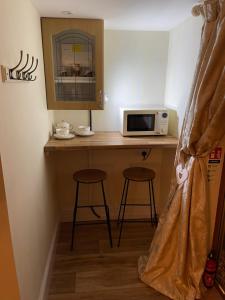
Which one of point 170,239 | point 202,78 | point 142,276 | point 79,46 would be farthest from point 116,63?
point 142,276

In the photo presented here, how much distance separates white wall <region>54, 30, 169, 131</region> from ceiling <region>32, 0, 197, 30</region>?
0.75 feet

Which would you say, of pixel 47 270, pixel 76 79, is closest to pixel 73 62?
pixel 76 79

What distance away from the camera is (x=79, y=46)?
A: 2074 millimetres

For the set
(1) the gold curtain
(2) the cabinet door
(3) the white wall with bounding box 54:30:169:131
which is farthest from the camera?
(3) the white wall with bounding box 54:30:169:131

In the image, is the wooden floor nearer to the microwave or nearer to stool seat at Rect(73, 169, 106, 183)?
stool seat at Rect(73, 169, 106, 183)

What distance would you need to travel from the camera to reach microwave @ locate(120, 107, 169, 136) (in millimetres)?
2232

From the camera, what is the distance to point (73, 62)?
213 cm

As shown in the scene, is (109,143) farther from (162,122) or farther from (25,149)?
(25,149)

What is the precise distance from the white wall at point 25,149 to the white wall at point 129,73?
703mm

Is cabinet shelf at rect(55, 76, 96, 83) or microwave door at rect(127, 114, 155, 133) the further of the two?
microwave door at rect(127, 114, 155, 133)

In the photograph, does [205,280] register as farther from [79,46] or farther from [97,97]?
[79,46]

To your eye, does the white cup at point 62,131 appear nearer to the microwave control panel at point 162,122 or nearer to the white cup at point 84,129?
the white cup at point 84,129

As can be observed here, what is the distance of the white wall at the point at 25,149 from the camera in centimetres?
110

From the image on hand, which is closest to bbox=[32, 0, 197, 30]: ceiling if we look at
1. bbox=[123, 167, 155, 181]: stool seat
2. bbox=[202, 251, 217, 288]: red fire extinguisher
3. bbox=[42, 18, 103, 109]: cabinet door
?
bbox=[42, 18, 103, 109]: cabinet door
